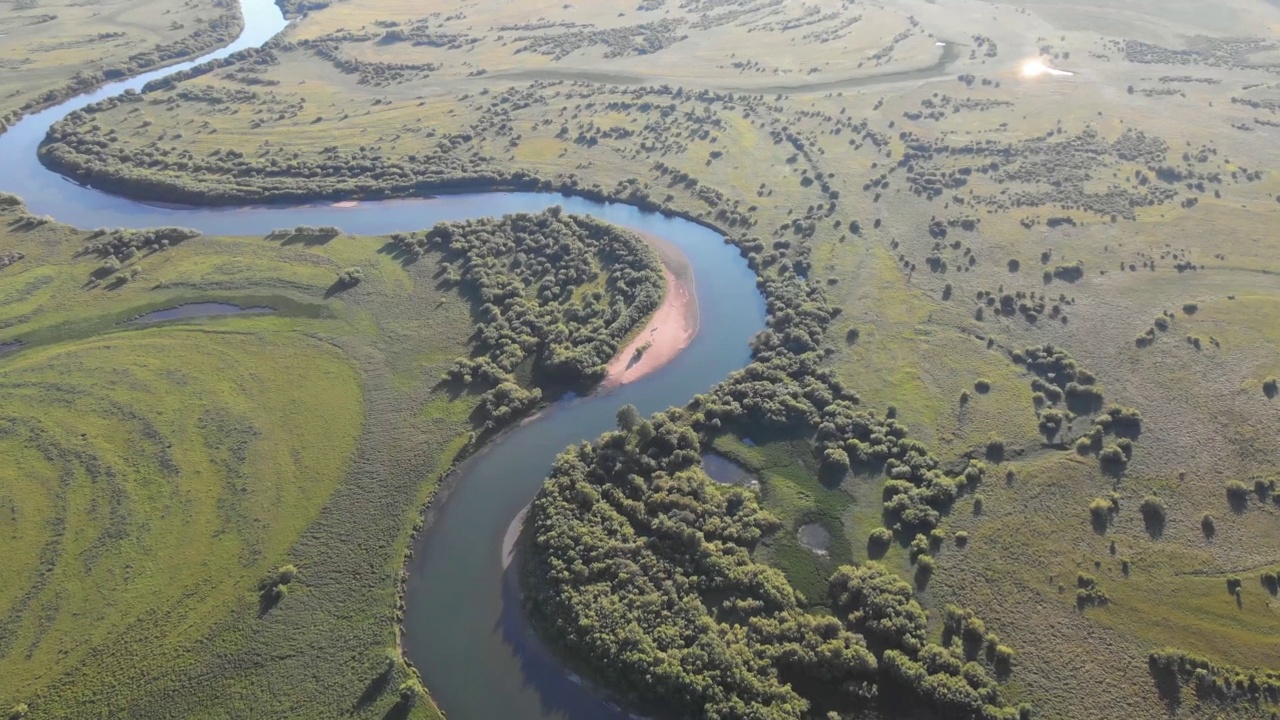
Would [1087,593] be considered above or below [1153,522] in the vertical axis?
below

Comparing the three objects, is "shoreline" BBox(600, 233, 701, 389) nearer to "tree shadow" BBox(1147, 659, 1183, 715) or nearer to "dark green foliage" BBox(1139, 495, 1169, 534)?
"dark green foliage" BBox(1139, 495, 1169, 534)

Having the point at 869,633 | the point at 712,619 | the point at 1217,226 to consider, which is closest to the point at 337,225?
the point at 712,619

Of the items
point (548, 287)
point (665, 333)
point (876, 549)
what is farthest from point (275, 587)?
point (876, 549)

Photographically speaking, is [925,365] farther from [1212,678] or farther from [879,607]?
[1212,678]

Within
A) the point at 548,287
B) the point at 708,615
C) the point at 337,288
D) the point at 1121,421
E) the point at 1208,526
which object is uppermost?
the point at 337,288

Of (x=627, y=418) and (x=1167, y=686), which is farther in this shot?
(x=627, y=418)

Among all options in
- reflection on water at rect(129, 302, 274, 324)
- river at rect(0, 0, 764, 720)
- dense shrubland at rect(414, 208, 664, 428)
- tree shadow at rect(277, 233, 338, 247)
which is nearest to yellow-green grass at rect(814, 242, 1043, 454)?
river at rect(0, 0, 764, 720)
